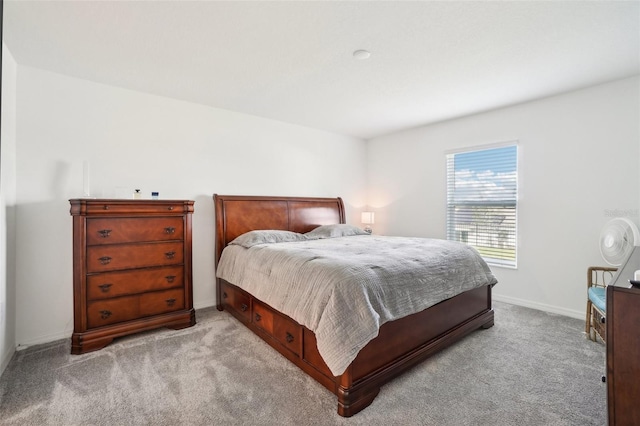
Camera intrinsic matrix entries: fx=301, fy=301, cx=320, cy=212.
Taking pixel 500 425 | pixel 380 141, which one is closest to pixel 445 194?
pixel 380 141

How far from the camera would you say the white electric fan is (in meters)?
2.63

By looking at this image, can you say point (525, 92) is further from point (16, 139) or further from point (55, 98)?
point (16, 139)

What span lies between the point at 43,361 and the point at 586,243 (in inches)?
203

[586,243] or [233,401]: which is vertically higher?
[586,243]

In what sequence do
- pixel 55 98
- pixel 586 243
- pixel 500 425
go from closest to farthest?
pixel 500 425, pixel 55 98, pixel 586 243

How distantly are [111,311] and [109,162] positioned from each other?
1477 mm

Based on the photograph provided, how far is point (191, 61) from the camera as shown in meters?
2.61

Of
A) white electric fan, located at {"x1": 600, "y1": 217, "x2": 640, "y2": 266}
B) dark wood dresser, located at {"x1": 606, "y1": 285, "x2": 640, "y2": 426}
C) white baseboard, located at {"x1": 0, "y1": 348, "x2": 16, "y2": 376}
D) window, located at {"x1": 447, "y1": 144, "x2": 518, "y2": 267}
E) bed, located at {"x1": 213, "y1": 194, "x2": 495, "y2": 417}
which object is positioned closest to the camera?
dark wood dresser, located at {"x1": 606, "y1": 285, "x2": 640, "y2": 426}

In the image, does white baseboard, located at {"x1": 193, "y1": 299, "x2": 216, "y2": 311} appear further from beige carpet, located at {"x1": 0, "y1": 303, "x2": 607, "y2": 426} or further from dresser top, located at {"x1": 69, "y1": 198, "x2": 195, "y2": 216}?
dresser top, located at {"x1": 69, "y1": 198, "x2": 195, "y2": 216}

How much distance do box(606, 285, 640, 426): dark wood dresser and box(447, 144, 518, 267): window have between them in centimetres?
269

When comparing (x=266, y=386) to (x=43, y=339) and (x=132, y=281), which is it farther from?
(x=43, y=339)

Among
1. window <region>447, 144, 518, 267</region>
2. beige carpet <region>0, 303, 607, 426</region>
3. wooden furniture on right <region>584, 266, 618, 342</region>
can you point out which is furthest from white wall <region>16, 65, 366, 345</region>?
wooden furniture on right <region>584, 266, 618, 342</region>

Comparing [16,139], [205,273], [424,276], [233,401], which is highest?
[16,139]

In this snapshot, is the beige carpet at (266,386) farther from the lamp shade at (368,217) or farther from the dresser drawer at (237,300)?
the lamp shade at (368,217)
